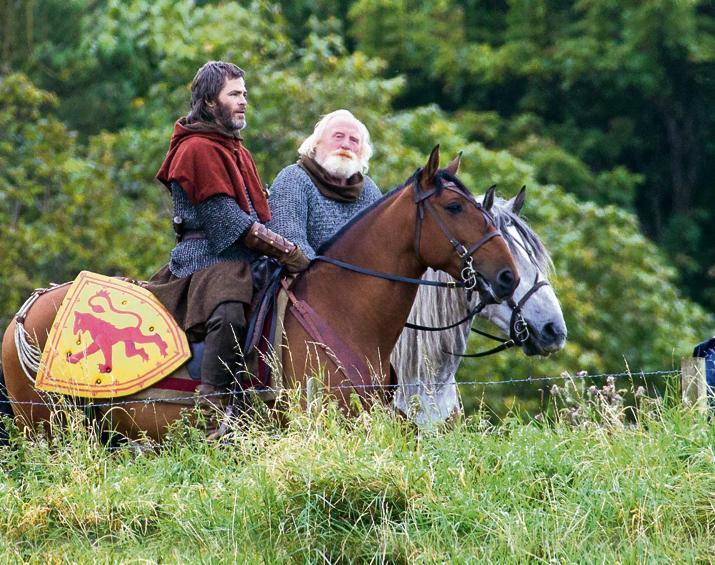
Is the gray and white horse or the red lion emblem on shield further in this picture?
the gray and white horse

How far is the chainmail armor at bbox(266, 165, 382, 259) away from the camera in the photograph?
25.8 feet

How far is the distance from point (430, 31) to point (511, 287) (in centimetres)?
2089

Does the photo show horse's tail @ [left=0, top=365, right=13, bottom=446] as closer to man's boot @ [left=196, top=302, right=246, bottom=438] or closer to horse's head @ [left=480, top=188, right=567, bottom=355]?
man's boot @ [left=196, top=302, right=246, bottom=438]

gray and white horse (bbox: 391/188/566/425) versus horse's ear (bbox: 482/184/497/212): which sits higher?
horse's ear (bbox: 482/184/497/212)

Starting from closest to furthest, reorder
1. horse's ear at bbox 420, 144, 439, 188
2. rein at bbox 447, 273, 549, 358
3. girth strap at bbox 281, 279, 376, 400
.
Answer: girth strap at bbox 281, 279, 376, 400 → horse's ear at bbox 420, 144, 439, 188 → rein at bbox 447, 273, 549, 358

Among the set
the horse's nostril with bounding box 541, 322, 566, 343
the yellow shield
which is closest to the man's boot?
the yellow shield

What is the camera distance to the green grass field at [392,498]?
18.5 ft

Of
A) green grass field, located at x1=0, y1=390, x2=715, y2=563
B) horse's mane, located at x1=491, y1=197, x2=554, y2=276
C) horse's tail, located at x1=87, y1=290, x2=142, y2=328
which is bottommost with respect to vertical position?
green grass field, located at x1=0, y1=390, x2=715, y2=563

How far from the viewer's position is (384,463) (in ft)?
19.5

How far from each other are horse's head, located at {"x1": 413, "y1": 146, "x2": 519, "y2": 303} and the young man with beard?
66cm

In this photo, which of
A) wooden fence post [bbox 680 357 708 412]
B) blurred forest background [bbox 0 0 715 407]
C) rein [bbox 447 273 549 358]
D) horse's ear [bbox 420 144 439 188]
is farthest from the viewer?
blurred forest background [bbox 0 0 715 407]

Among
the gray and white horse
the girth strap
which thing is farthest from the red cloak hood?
the gray and white horse

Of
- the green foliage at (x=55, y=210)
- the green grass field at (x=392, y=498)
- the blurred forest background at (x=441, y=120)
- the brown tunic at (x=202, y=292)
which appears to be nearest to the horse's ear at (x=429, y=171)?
the brown tunic at (x=202, y=292)

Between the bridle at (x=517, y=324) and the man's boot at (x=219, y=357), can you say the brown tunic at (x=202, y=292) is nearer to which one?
the man's boot at (x=219, y=357)
